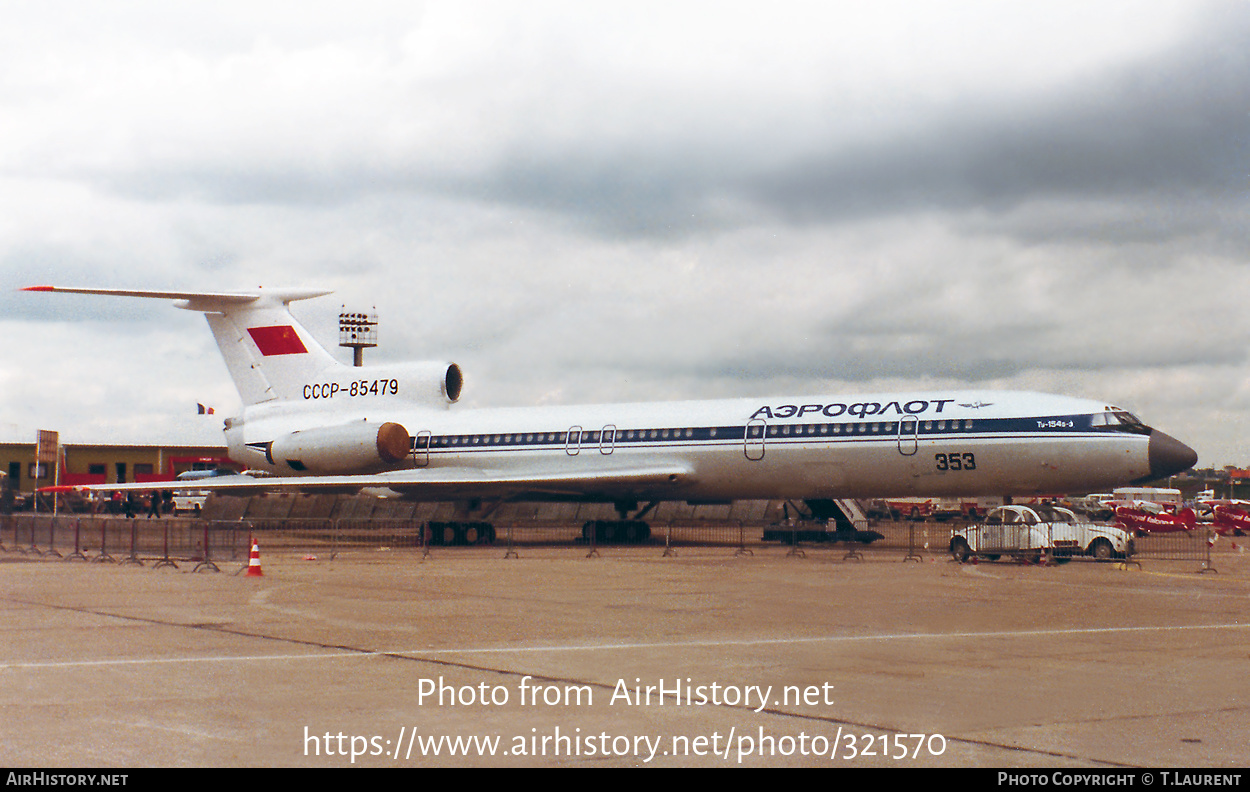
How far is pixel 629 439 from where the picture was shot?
111 feet

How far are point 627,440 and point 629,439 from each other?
2.9 inches

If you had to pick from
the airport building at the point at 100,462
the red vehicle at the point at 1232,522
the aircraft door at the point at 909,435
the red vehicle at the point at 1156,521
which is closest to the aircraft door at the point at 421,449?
the aircraft door at the point at 909,435

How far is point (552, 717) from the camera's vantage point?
25.2ft

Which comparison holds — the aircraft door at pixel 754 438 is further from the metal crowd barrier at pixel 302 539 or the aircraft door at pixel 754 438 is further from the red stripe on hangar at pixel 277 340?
the red stripe on hangar at pixel 277 340

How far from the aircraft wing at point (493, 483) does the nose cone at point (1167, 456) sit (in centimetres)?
1189

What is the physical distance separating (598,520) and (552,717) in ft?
93.0

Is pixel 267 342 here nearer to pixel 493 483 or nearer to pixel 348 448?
pixel 348 448

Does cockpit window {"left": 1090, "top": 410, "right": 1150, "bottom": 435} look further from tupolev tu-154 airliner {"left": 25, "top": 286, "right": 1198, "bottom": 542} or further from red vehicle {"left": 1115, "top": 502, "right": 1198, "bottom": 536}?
red vehicle {"left": 1115, "top": 502, "right": 1198, "bottom": 536}

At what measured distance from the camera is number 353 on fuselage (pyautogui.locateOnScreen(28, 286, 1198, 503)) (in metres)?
28.1

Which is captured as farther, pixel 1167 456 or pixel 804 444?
pixel 804 444

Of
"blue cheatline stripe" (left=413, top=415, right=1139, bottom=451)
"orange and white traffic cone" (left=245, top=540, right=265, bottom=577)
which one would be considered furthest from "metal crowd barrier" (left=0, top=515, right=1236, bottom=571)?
"blue cheatline stripe" (left=413, top=415, right=1139, bottom=451)

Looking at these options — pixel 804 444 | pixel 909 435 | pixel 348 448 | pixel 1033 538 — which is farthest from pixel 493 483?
pixel 1033 538

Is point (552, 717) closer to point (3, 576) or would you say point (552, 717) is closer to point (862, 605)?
point (862, 605)
